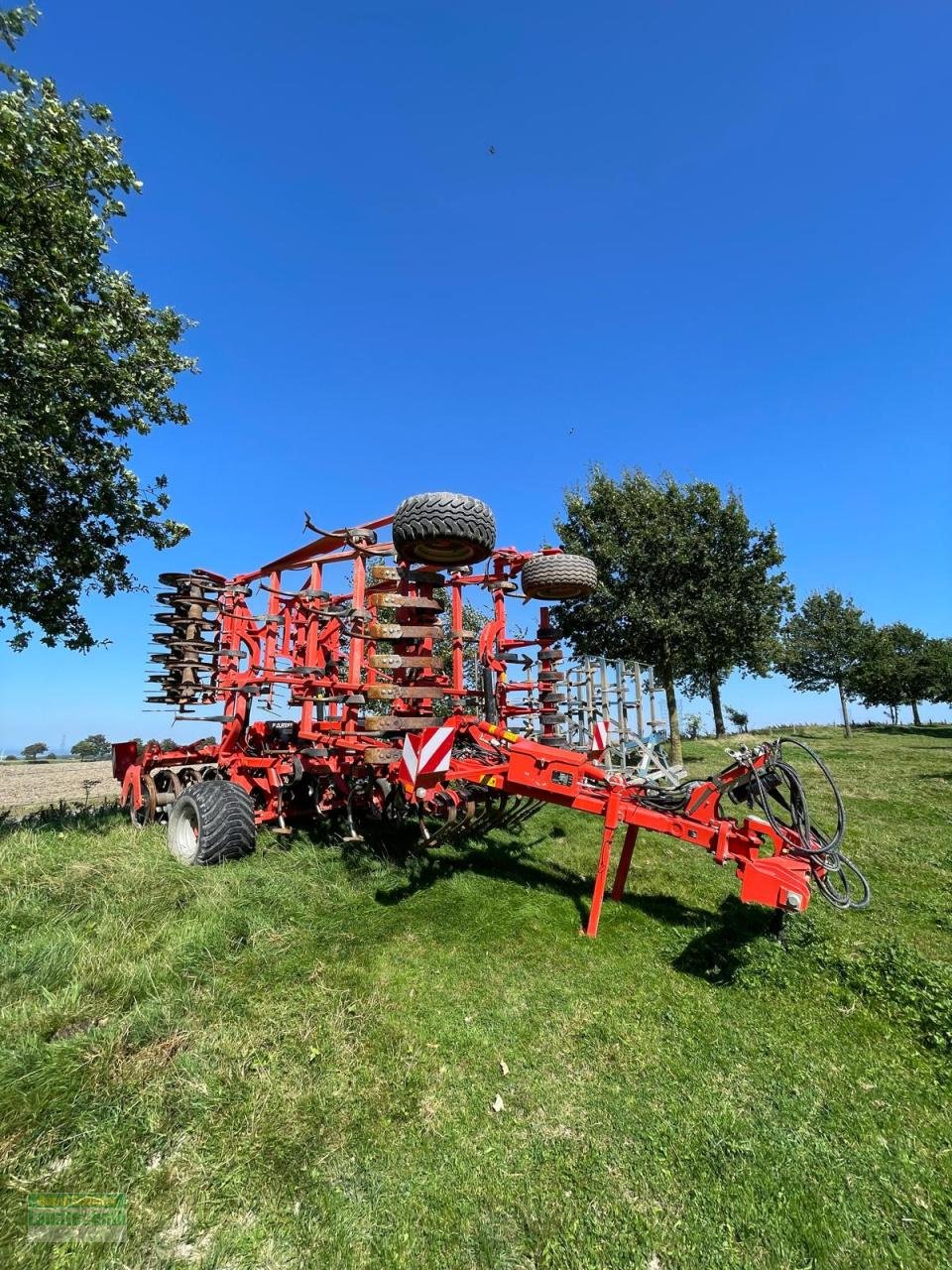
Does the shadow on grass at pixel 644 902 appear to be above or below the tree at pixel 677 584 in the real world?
below

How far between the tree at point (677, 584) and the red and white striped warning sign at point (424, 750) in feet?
45.8

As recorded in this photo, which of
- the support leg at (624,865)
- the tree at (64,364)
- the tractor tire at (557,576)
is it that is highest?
the tree at (64,364)

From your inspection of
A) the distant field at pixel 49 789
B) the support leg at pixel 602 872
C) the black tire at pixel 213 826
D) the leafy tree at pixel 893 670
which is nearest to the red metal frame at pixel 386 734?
the support leg at pixel 602 872

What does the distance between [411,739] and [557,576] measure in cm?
407

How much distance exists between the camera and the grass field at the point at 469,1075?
228cm

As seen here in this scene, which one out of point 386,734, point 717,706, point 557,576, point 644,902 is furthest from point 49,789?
point 717,706

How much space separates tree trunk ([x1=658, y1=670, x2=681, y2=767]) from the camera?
17.1 meters

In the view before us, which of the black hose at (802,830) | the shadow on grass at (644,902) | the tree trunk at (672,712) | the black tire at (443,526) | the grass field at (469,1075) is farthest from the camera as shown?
the tree trunk at (672,712)

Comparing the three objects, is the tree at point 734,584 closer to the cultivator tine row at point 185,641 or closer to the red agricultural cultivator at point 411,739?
the red agricultural cultivator at point 411,739

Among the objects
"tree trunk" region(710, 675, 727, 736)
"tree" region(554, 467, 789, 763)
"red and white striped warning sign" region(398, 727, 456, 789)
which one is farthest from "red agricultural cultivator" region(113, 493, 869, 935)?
"tree trunk" region(710, 675, 727, 736)

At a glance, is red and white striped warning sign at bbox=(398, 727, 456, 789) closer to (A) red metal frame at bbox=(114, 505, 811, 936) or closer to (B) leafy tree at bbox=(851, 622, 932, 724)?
(A) red metal frame at bbox=(114, 505, 811, 936)

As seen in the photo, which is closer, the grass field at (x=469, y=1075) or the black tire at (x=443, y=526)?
the grass field at (x=469, y=1075)

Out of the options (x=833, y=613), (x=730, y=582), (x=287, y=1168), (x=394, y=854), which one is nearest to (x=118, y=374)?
(x=394, y=854)

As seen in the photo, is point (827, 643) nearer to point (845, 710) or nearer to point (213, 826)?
point (845, 710)
